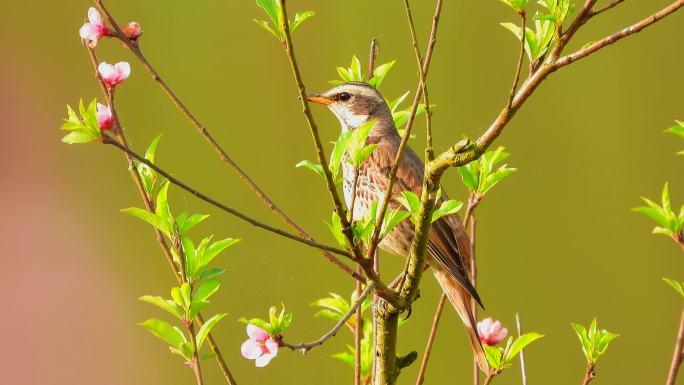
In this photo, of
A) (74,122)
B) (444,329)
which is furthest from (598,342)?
(444,329)

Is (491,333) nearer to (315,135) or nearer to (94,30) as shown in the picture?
(315,135)

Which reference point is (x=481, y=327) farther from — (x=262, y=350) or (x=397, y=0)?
(x=397, y=0)

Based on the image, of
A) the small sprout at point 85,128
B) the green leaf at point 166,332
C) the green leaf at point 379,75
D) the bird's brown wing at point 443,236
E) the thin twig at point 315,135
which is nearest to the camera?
the thin twig at point 315,135

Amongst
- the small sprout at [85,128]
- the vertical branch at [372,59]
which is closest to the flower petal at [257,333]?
the small sprout at [85,128]

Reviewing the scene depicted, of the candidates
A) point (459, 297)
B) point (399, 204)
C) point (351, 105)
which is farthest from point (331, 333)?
point (351, 105)

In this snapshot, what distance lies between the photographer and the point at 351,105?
1.93 m

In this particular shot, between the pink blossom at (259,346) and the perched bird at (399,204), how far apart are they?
0.60 meters

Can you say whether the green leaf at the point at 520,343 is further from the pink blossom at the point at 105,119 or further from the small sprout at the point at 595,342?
the pink blossom at the point at 105,119

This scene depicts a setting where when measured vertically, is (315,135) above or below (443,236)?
above

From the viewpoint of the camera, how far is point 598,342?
4.33 ft

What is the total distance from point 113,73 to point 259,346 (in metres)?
0.39

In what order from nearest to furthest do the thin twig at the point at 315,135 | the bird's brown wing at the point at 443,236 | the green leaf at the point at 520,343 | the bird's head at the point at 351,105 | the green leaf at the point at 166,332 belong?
1. the thin twig at the point at 315,135
2. the green leaf at the point at 166,332
3. the green leaf at the point at 520,343
4. the bird's brown wing at the point at 443,236
5. the bird's head at the point at 351,105

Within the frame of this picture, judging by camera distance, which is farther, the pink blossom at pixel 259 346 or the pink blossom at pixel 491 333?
the pink blossom at pixel 491 333

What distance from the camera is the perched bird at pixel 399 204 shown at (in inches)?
65.9
